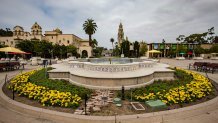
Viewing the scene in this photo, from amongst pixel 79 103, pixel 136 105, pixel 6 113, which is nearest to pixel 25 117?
pixel 6 113

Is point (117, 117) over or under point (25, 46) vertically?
under

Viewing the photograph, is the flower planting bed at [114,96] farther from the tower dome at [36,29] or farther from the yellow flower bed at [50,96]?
the tower dome at [36,29]

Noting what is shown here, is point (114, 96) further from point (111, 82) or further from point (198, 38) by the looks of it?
point (198, 38)

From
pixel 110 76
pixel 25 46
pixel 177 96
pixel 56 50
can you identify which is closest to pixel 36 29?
pixel 25 46

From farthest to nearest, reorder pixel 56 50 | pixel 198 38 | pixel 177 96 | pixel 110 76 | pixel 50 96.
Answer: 1. pixel 198 38
2. pixel 56 50
3. pixel 110 76
4. pixel 177 96
5. pixel 50 96

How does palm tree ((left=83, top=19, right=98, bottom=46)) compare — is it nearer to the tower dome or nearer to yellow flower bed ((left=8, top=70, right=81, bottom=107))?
the tower dome

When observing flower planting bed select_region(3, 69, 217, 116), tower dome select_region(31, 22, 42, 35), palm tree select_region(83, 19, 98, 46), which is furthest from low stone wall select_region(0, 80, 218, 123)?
tower dome select_region(31, 22, 42, 35)

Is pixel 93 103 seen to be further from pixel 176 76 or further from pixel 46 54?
pixel 46 54

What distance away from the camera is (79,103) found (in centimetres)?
733

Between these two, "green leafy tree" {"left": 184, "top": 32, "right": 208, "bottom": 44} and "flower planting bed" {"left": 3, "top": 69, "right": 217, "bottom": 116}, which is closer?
"flower planting bed" {"left": 3, "top": 69, "right": 217, "bottom": 116}

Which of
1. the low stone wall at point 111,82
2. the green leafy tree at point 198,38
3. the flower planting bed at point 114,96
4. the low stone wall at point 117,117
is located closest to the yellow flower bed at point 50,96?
the flower planting bed at point 114,96

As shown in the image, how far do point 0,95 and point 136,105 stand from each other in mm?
7455

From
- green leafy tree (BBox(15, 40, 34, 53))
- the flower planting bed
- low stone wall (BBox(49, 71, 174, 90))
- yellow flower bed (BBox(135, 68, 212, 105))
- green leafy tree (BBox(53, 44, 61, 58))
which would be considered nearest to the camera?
the flower planting bed

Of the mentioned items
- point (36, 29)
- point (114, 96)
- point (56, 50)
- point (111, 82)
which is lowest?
point (114, 96)
